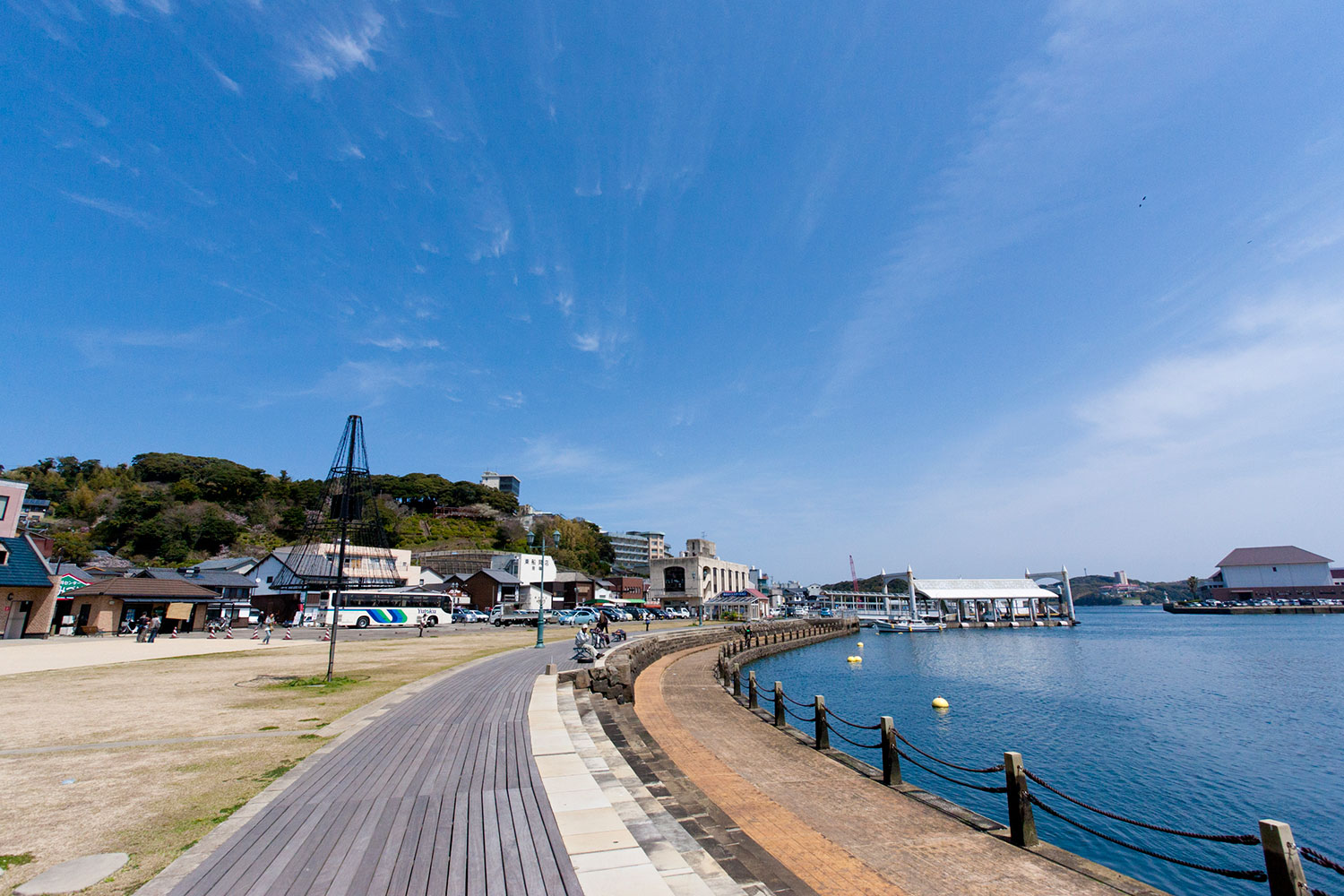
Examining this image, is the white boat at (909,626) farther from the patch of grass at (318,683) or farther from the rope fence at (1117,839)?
the patch of grass at (318,683)

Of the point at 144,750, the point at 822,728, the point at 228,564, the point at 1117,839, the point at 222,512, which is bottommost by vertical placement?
the point at 1117,839

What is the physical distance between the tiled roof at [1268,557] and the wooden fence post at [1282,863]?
205717 millimetres

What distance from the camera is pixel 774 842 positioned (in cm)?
1014

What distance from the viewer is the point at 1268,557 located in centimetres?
15450

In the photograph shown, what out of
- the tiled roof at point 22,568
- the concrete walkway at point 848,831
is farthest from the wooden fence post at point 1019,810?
the tiled roof at point 22,568

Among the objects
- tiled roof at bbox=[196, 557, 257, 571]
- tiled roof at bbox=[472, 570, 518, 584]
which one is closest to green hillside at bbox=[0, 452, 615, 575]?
tiled roof at bbox=[472, 570, 518, 584]

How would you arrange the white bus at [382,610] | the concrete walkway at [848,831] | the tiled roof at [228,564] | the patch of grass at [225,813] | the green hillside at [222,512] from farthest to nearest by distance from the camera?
the green hillside at [222,512], the tiled roof at [228,564], the white bus at [382,610], the concrete walkway at [848,831], the patch of grass at [225,813]

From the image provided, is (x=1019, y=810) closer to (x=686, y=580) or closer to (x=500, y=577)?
(x=500, y=577)

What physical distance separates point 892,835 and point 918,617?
120254 mm

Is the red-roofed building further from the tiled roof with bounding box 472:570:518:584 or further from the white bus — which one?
the white bus

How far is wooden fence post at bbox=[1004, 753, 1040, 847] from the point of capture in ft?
33.4

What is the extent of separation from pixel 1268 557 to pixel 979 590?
104m

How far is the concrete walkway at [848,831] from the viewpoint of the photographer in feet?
28.7

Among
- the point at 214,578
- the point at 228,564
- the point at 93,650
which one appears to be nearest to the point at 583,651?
the point at 93,650
